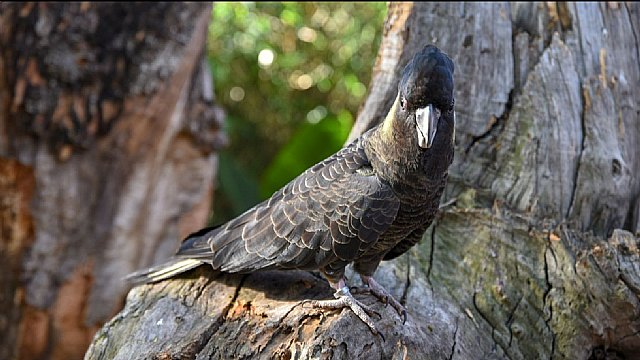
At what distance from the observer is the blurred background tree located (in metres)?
6.59

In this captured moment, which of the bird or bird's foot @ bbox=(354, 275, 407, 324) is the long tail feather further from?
bird's foot @ bbox=(354, 275, 407, 324)

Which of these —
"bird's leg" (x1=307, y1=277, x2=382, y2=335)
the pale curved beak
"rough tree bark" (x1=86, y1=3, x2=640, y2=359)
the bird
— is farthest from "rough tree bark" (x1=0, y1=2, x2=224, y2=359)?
the pale curved beak

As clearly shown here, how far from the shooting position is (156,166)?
5.20 m

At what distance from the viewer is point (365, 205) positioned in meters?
2.73

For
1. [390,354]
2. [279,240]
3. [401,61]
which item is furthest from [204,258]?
[401,61]

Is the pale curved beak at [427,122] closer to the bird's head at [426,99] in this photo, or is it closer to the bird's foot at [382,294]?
the bird's head at [426,99]

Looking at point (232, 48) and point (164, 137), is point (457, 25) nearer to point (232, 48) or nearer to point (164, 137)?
point (164, 137)

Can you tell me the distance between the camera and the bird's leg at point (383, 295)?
2.86m

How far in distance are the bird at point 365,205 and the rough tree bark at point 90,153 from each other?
189cm

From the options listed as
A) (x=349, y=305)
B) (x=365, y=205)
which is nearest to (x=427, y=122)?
(x=365, y=205)

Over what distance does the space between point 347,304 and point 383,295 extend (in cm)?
25

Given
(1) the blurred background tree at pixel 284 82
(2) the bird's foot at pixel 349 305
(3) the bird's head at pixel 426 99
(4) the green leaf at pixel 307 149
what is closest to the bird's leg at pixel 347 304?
(2) the bird's foot at pixel 349 305

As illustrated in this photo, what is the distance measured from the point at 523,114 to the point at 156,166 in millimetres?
2650

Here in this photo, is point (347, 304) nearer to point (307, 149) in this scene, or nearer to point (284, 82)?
point (307, 149)
